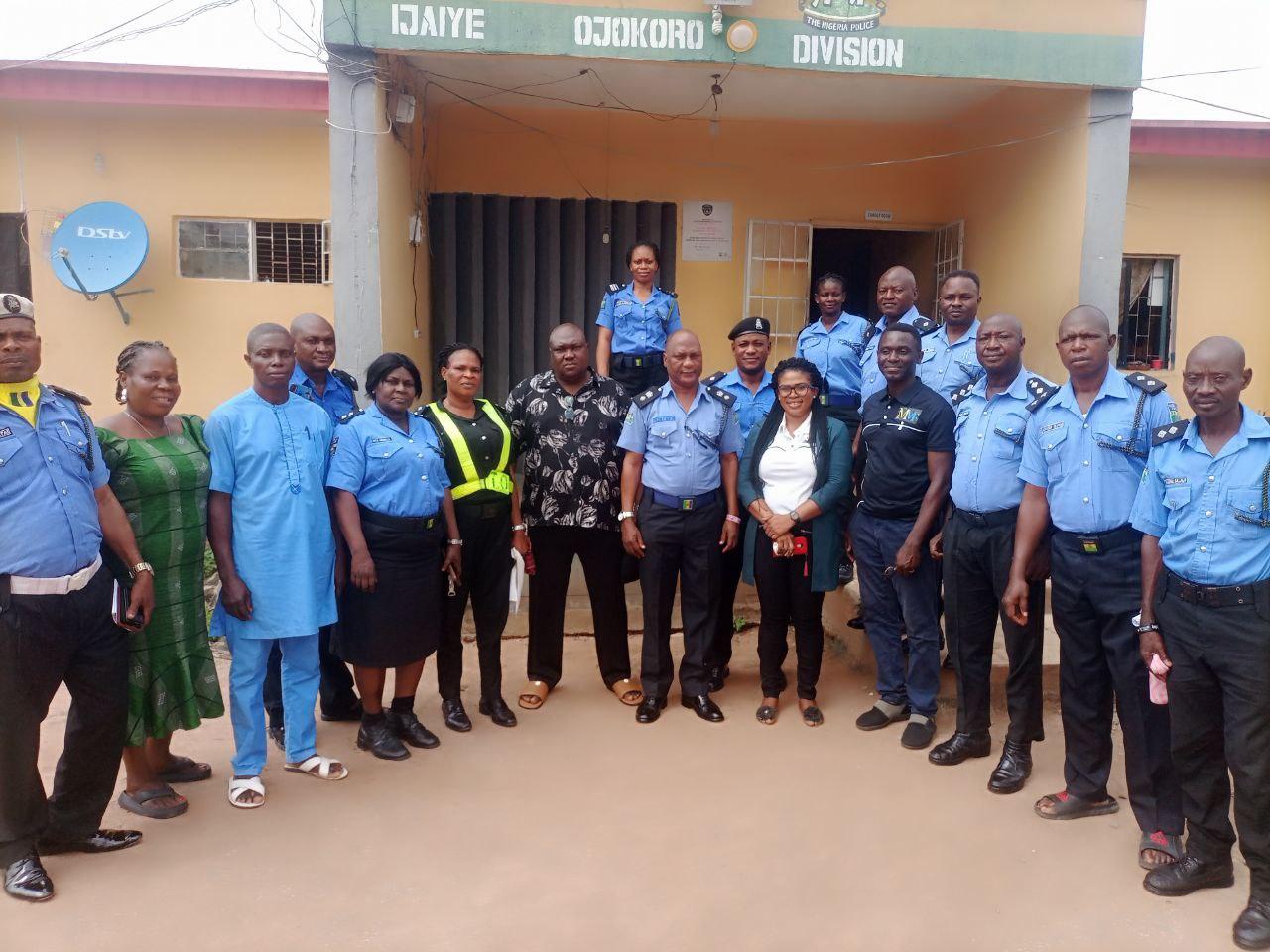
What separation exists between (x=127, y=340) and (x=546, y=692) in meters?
4.68

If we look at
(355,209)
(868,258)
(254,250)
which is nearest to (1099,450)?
(355,209)

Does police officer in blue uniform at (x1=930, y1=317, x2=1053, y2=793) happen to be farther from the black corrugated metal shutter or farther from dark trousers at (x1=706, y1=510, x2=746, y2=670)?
the black corrugated metal shutter

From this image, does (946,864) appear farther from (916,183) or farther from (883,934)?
(916,183)

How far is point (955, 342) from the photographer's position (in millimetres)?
4402

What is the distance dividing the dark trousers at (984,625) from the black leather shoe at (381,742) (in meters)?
2.36

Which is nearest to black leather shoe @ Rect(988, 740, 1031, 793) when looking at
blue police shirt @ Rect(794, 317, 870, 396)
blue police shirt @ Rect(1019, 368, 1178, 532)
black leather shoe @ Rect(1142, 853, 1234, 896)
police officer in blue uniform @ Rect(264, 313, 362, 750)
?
black leather shoe @ Rect(1142, 853, 1234, 896)

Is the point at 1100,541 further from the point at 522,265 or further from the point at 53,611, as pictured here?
the point at 522,265

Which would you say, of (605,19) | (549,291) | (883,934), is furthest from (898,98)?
(883,934)

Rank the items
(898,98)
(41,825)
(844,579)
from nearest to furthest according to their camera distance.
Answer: (41,825), (844,579), (898,98)

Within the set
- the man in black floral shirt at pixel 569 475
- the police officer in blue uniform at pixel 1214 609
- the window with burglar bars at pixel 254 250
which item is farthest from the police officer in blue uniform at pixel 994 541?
the window with burglar bars at pixel 254 250

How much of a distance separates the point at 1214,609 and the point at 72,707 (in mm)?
3602

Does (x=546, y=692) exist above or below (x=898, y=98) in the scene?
below

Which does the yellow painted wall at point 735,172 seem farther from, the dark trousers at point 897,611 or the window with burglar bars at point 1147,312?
the dark trousers at point 897,611

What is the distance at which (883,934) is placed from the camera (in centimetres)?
273
